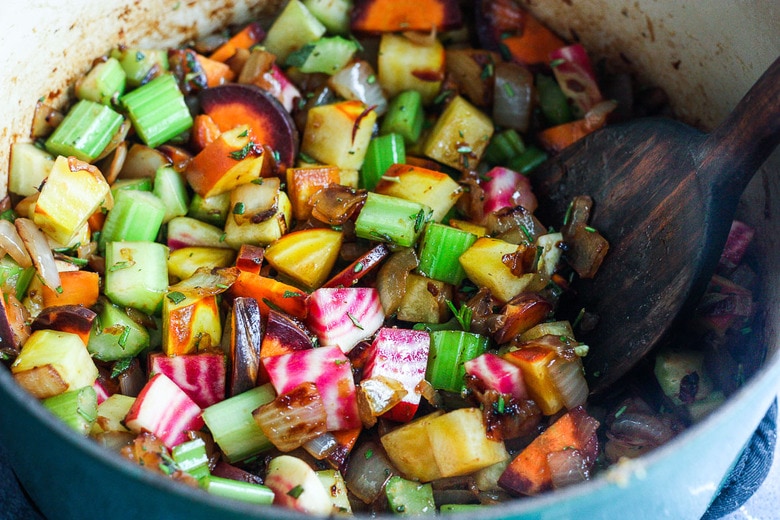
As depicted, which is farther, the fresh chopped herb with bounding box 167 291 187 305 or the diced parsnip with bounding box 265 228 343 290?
the diced parsnip with bounding box 265 228 343 290

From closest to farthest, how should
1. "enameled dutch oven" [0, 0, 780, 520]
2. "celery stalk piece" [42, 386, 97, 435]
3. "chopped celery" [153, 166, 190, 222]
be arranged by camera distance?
"enameled dutch oven" [0, 0, 780, 520]
"celery stalk piece" [42, 386, 97, 435]
"chopped celery" [153, 166, 190, 222]

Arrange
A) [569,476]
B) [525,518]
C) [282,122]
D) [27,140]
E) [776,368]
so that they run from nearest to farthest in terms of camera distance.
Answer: [525,518] < [776,368] < [569,476] < [27,140] < [282,122]

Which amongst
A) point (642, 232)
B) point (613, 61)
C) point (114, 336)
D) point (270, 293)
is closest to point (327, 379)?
point (270, 293)

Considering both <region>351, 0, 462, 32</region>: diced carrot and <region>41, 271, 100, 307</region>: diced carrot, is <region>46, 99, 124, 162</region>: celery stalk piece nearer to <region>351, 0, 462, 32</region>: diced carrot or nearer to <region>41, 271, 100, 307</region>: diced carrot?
<region>41, 271, 100, 307</region>: diced carrot

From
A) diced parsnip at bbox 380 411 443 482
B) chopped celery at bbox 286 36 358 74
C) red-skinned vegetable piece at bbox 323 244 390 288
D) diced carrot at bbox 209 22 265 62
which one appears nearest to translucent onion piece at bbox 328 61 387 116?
chopped celery at bbox 286 36 358 74

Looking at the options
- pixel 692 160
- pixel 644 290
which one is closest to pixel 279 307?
pixel 644 290

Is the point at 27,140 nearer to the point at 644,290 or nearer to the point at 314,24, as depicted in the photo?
the point at 314,24
